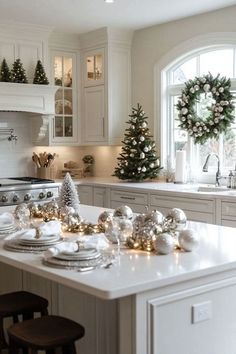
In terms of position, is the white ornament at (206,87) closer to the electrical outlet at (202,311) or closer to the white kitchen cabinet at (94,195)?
the white kitchen cabinet at (94,195)

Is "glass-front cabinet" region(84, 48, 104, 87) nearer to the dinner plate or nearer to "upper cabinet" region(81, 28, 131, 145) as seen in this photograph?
"upper cabinet" region(81, 28, 131, 145)

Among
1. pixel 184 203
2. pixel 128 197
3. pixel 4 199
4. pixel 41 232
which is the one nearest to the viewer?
pixel 41 232

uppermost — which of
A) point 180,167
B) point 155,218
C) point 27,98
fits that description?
point 27,98

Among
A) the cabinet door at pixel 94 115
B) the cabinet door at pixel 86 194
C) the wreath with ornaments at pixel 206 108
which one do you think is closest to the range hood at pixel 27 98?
the cabinet door at pixel 94 115

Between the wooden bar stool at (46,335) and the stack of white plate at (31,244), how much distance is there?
0.35 m

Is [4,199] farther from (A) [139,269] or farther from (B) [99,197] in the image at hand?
(A) [139,269]

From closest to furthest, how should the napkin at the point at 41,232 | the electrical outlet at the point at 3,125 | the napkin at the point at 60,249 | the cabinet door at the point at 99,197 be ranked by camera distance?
the napkin at the point at 60,249
the napkin at the point at 41,232
the cabinet door at the point at 99,197
the electrical outlet at the point at 3,125

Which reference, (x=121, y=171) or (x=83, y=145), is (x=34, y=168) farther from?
(x=121, y=171)

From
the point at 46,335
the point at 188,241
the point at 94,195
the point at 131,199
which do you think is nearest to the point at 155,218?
the point at 188,241

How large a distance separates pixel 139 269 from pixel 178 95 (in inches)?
162

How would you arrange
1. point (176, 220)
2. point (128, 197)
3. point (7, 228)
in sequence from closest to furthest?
1. point (176, 220)
2. point (7, 228)
3. point (128, 197)

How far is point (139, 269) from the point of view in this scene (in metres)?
2.17

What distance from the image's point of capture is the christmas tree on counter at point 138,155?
228 inches

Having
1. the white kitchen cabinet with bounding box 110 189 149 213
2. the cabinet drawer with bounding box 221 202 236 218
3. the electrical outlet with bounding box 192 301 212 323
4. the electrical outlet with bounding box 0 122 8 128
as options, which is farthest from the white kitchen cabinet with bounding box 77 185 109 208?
the electrical outlet with bounding box 192 301 212 323
